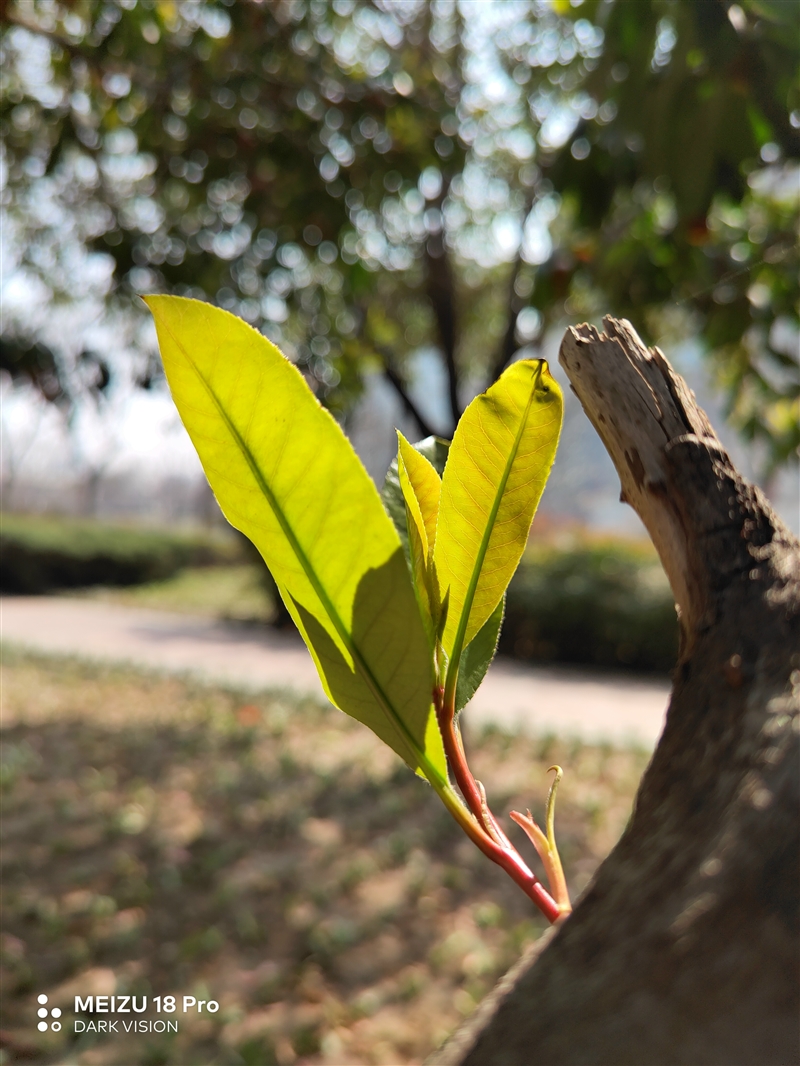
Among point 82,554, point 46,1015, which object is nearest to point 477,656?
point 46,1015

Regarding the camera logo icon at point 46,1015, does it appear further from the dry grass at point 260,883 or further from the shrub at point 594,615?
the shrub at point 594,615

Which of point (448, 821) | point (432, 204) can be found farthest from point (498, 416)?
point (432, 204)

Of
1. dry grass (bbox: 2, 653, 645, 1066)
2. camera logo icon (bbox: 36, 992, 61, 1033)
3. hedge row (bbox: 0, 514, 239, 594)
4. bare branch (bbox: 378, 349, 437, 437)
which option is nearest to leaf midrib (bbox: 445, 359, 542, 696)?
dry grass (bbox: 2, 653, 645, 1066)

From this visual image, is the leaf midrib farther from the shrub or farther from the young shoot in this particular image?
the shrub

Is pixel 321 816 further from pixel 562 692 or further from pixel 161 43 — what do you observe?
pixel 562 692

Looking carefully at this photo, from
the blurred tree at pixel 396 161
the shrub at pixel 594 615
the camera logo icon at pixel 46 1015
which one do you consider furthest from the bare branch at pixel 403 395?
the shrub at pixel 594 615

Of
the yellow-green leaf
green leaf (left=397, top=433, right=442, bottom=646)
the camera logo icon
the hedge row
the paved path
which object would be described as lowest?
the camera logo icon

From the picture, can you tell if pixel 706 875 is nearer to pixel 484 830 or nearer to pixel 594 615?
pixel 484 830
